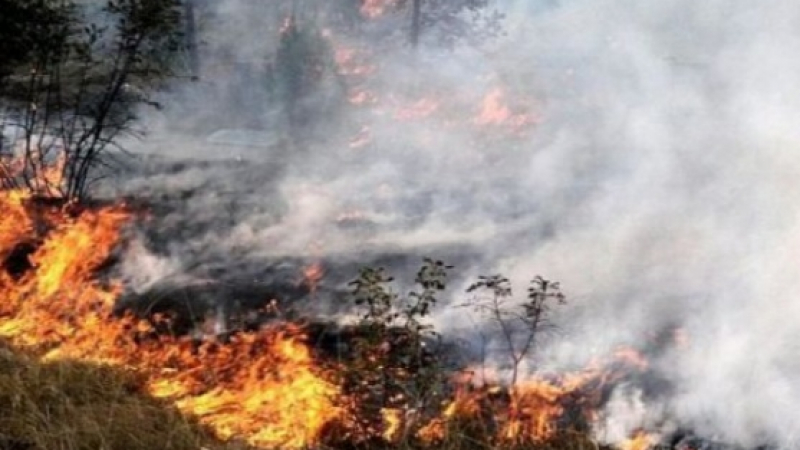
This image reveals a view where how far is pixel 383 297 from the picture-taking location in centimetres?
591

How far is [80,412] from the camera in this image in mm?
4730

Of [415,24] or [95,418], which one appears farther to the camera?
[415,24]

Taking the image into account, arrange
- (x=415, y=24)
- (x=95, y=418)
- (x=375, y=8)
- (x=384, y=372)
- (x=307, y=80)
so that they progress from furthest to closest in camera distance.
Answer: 1. (x=375, y=8)
2. (x=415, y=24)
3. (x=307, y=80)
4. (x=384, y=372)
5. (x=95, y=418)

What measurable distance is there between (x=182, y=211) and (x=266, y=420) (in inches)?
277

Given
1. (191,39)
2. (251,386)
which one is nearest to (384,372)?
(251,386)

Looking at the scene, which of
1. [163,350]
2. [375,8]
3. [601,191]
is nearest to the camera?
[163,350]

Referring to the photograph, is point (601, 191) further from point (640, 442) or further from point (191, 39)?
point (191, 39)

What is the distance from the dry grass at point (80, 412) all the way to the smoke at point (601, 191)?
3905mm

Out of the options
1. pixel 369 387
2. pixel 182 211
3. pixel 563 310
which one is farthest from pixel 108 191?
pixel 369 387

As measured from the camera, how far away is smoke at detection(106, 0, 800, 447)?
8430 millimetres

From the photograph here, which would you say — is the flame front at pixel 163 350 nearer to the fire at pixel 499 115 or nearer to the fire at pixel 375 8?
the fire at pixel 499 115

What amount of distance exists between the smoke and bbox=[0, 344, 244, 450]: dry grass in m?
3.90

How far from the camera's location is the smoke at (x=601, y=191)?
27.7 ft

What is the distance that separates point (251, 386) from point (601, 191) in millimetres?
8213
